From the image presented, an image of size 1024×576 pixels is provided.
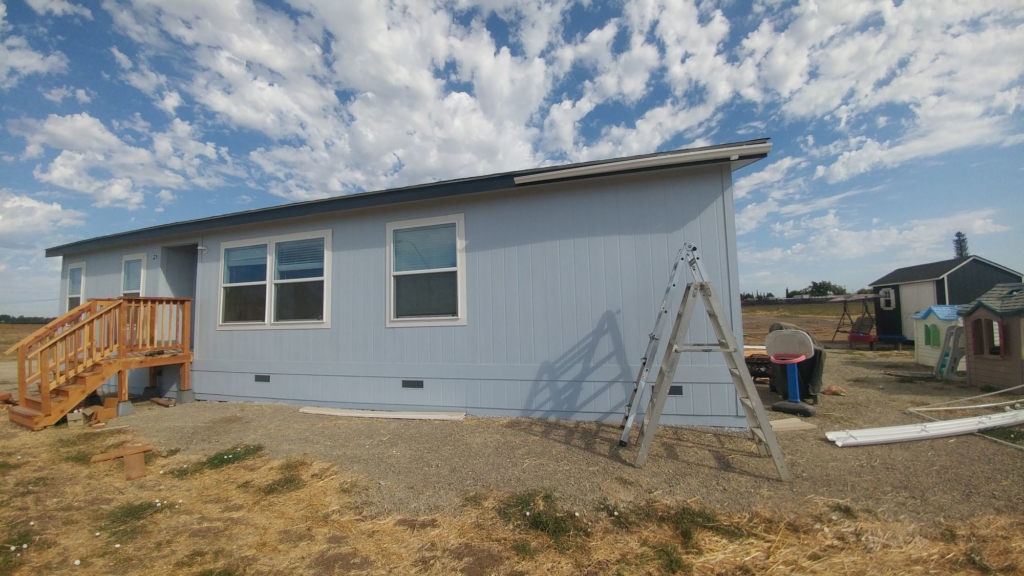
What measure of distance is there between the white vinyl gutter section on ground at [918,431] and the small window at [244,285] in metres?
7.21

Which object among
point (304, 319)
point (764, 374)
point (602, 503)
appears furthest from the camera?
point (764, 374)

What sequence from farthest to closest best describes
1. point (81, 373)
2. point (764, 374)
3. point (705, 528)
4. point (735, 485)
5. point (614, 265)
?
point (764, 374), point (81, 373), point (614, 265), point (735, 485), point (705, 528)

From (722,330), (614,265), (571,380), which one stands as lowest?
(571,380)

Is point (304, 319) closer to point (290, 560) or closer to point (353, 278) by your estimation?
point (353, 278)

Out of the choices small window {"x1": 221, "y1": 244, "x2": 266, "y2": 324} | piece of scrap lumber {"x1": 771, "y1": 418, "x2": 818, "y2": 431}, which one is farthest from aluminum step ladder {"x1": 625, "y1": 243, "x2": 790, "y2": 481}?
small window {"x1": 221, "y1": 244, "x2": 266, "y2": 324}

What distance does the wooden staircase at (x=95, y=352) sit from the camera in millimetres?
5477

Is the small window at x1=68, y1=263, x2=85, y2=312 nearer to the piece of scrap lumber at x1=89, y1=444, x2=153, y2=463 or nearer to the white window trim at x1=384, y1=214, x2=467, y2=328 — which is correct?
the piece of scrap lumber at x1=89, y1=444, x2=153, y2=463

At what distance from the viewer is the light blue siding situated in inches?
186

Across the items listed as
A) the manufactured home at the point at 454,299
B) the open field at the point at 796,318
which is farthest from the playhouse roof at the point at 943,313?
the manufactured home at the point at 454,299

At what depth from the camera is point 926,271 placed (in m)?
15.3

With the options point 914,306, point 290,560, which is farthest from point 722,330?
point 914,306

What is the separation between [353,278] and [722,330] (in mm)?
4578

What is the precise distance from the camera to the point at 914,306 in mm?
14992

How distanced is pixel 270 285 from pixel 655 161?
5.47m
